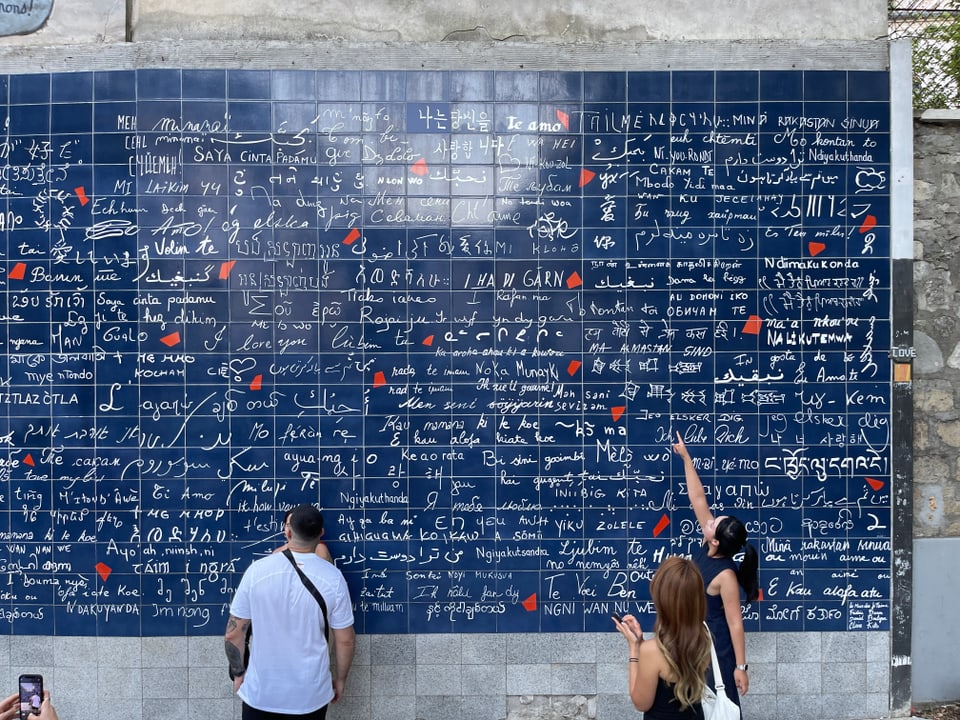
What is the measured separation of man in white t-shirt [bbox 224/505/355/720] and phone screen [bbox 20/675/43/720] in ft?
3.54

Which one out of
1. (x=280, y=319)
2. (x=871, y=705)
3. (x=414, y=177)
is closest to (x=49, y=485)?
(x=280, y=319)

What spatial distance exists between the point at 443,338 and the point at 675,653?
2.69 metres

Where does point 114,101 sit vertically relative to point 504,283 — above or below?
above

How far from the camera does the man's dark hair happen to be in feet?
14.1

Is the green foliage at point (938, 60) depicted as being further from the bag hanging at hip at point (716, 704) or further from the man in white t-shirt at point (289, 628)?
the man in white t-shirt at point (289, 628)

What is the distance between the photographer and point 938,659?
5.50m

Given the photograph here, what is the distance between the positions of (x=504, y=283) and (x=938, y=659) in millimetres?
4017

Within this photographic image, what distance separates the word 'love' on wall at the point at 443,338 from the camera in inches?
211

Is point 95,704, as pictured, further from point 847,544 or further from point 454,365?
point 847,544

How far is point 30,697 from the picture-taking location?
3.41 metres

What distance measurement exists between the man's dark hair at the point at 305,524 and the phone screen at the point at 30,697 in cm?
137

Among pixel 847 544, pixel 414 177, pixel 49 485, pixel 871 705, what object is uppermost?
pixel 414 177

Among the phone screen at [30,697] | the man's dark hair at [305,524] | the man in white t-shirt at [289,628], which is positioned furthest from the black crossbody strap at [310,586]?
the phone screen at [30,697]

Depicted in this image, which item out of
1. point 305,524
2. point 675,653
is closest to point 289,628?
point 305,524
